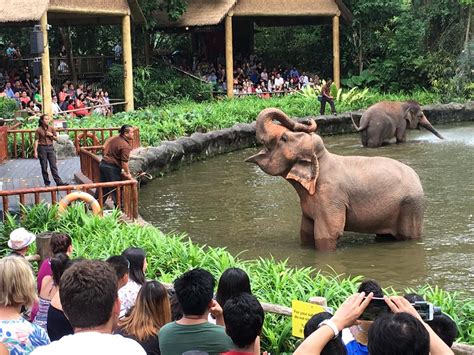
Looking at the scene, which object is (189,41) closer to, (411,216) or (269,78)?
(269,78)

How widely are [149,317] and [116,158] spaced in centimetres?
797

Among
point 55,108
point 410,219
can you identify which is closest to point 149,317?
point 410,219

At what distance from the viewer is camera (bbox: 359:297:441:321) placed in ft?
12.0

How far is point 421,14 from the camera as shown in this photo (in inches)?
1294

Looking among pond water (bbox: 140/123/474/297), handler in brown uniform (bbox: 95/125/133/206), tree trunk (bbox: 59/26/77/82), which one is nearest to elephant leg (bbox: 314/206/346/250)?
pond water (bbox: 140/123/474/297)

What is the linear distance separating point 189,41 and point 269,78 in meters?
6.36

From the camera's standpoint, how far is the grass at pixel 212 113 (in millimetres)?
20938

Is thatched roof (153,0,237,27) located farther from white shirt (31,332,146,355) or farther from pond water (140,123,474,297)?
white shirt (31,332,146,355)

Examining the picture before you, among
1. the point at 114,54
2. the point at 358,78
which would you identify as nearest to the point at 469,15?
the point at 358,78

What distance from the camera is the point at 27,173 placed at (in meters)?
16.8

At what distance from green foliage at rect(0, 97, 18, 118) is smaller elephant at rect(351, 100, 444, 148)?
31.8 feet

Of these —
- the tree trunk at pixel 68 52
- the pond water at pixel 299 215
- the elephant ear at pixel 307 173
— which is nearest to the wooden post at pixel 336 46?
the tree trunk at pixel 68 52

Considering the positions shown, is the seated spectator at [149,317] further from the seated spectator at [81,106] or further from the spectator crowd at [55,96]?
the seated spectator at [81,106]

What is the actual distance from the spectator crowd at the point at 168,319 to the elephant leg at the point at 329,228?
4.98m
